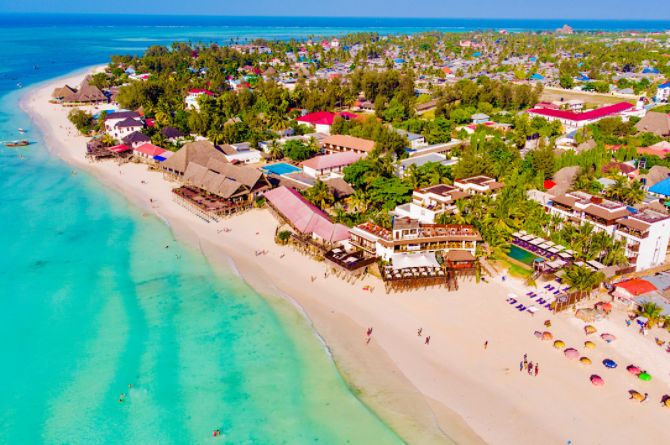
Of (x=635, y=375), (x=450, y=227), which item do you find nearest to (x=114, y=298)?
(x=450, y=227)

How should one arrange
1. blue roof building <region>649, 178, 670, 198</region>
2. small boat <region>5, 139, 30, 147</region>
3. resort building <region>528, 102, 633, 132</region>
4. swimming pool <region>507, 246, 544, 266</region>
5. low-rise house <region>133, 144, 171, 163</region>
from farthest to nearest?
1. resort building <region>528, 102, 633, 132</region>
2. small boat <region>5, 139, 30, 147</region>
3. low-rise house <region>133, 144, 171, 163</region>
4. blue roof building <region>649, 178, 670, 198</region>
5. swimming pool <region>507, 246, 544, 266</region>

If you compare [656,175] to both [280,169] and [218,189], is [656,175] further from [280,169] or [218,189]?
[218,189]

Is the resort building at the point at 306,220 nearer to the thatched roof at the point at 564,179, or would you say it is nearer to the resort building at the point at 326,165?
Result: the resort building at the point at 326,165

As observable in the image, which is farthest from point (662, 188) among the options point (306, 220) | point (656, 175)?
point (306, 220)

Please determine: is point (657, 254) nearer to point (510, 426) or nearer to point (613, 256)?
point (613, 256)

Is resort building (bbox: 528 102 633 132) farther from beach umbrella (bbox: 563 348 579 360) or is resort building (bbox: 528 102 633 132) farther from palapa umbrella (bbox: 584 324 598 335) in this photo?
beach umbrella (bbox: 563 348 579 360)

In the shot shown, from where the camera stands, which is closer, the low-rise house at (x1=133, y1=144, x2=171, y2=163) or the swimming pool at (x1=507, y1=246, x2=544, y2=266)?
the swimming pool at (x1=507, y1=246, x2=544, y2=266)

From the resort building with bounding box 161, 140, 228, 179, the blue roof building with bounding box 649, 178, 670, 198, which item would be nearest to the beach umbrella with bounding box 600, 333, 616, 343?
the blue roof building with bounding box 649, 178, 670, 198
